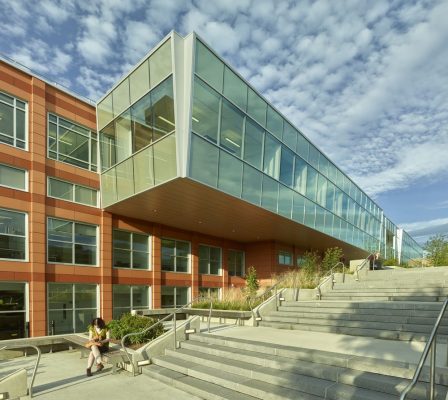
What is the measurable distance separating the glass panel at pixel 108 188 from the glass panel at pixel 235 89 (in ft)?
22.4

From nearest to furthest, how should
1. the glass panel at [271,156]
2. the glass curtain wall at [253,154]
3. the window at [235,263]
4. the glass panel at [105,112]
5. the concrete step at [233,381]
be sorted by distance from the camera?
the concrete step at [233,381]
the glass curtain wall at [253,154]
the glass panel at [105,112]
the glass panel at [271,156]
the window at [235,263]

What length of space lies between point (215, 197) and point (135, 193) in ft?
11.9

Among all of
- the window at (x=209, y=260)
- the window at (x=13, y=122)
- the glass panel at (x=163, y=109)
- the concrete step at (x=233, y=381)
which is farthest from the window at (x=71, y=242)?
the concrete step at (x=233, y=381)

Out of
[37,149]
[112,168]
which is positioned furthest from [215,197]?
[37,149]

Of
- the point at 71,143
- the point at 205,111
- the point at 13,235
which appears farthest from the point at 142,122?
the point at 13,235

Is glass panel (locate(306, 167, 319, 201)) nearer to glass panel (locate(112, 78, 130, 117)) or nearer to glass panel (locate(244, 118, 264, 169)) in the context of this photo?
glass panel (locate(244, 118, 264, 169))

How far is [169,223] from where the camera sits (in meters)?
22.3

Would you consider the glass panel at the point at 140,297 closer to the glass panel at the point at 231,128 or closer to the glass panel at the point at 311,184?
the glass panel at the point at 231,128

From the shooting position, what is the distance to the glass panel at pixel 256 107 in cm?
1827

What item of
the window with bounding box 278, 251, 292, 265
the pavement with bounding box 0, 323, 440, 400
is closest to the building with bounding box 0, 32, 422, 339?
the window with bounding box 278, 251, 292, 265

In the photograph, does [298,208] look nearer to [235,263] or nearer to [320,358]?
[235,263]

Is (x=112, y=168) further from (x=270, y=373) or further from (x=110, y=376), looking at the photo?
(x=270, y=373)

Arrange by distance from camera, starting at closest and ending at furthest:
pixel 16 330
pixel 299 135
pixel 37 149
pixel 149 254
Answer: pixel 16 330 < pixel 37 149 < pixel 149 254 < pixel 299 135

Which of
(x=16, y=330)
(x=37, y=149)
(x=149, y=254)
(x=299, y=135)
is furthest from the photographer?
(x=299, y=135)
